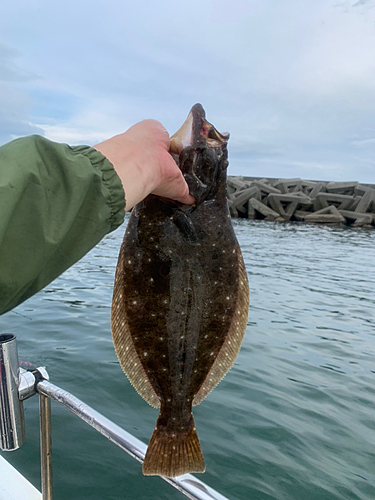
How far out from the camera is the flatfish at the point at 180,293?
1.76 m

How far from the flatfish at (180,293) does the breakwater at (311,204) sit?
26325 mm

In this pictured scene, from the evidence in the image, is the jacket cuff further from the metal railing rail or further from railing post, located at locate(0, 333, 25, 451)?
railing post, located at locate(0, 333, 25, 451)

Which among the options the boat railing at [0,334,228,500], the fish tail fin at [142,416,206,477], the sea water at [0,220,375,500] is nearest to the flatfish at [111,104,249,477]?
the fish tail fin at [142,416,206,477]

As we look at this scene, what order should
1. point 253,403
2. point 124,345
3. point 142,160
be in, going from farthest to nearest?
point 253,403
point 124,345
point 142,160

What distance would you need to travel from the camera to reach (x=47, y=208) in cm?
88

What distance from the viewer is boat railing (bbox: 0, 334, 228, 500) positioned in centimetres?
194

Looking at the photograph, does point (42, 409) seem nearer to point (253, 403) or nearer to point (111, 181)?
point (111, 181)

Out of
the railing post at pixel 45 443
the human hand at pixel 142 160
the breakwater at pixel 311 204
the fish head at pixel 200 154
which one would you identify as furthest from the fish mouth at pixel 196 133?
the breakwater at pixel 311 204

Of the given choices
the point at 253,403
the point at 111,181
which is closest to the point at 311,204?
the point at 253,403

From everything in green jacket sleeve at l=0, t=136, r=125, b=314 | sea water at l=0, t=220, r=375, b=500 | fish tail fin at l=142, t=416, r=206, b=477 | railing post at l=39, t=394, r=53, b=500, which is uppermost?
green jacket sleeve at l=0, t=136, r=125, b=314

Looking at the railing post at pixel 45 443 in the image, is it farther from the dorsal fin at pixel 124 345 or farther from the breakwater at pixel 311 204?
the breakwater at pixel 311 204

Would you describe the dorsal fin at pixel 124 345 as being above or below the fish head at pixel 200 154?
below

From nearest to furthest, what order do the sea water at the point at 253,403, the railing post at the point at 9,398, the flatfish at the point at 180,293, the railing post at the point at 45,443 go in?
the flatfish at the point at 180,293 → the railing post at the point at 9,398 → the railing post at the point at 45,443 → the sea water at the point at 253,403

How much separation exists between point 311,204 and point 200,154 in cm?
2911
